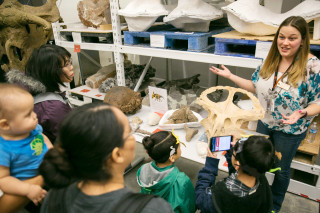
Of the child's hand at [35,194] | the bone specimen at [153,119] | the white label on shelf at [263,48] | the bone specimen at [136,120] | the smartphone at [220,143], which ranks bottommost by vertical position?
the bone specimen at [136,120]

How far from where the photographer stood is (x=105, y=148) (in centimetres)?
72

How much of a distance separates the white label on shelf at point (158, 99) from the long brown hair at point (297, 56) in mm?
1011

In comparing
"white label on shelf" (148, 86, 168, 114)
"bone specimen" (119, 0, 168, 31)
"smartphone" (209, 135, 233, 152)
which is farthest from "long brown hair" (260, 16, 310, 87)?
"bone specimen" (119, 0, 168, 31)

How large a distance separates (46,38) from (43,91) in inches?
116

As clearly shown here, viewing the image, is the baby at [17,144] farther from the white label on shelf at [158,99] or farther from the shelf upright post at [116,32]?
the shelf upright post at [116,32]

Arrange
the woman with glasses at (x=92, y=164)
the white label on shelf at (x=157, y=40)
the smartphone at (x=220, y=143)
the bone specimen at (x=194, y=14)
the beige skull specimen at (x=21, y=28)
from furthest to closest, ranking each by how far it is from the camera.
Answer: the beige skull specimen at (x=21, y=28) → the white label on shelf at (x=157, y=40) → the bone specimen at (x=194, y=14) → the smartphone at (x=220, y=143) → the woman with glasses at (x=92, y=164)

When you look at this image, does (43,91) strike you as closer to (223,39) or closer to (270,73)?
(223,39)

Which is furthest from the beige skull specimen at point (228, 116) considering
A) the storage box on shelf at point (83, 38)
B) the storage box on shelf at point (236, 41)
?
the storage box on shelf at point (83, 38)

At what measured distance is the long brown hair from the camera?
146cm

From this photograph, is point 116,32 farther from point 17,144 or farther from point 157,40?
point 17,144

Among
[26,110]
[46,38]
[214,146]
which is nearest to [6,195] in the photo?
[26,110]

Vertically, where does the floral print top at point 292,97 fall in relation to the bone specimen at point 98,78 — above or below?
above

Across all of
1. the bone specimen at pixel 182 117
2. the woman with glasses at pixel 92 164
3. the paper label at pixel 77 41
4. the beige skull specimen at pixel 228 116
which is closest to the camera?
the woman with glasses at pixel 92 164

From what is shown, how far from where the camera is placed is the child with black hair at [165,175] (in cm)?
150
